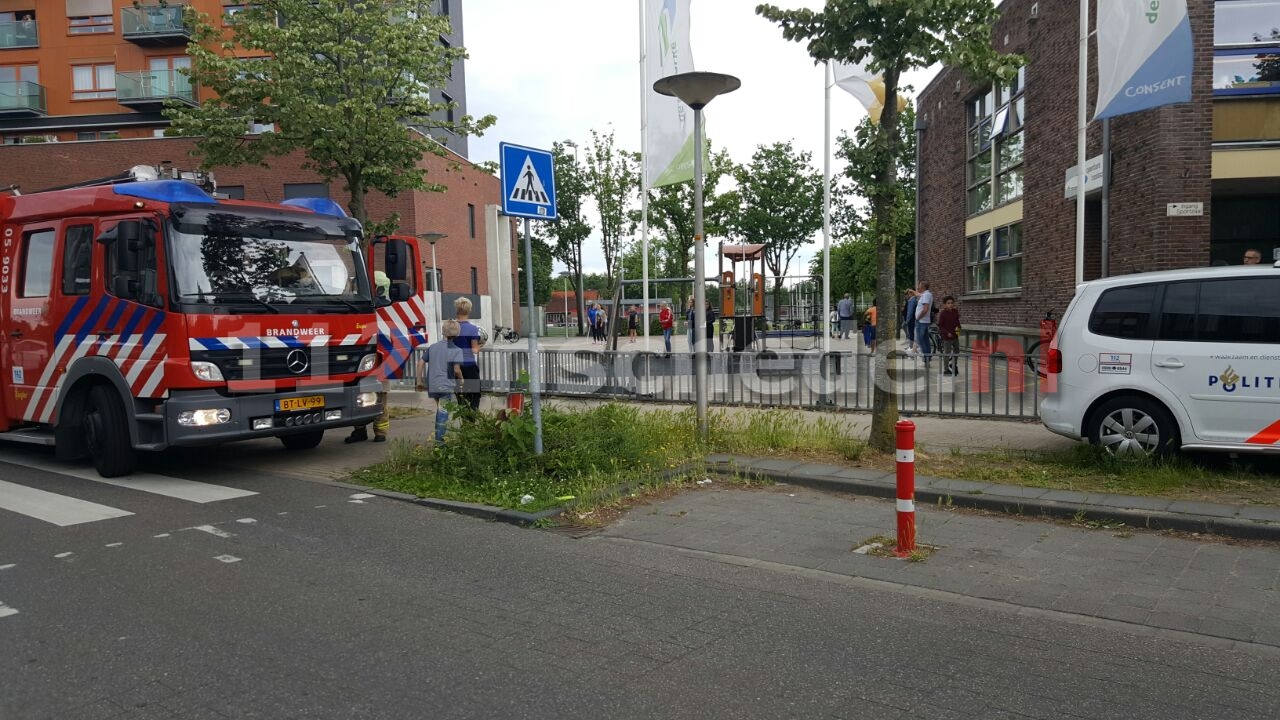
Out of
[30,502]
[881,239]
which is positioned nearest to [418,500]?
[30,502]

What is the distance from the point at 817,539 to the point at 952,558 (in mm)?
950

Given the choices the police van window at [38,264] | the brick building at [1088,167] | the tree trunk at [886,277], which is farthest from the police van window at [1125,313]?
the police van window at [38,264]

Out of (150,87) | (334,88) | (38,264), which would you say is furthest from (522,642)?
(150,87)

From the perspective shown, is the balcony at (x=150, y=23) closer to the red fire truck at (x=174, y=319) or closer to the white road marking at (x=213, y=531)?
the red fire truck at (x=174, y=319)

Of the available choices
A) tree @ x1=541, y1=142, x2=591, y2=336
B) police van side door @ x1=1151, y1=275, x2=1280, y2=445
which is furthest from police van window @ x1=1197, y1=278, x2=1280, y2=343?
tree @ x1=541, y1=142, x2=591, y2=336

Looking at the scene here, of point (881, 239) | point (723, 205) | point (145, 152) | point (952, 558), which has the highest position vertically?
point (145, 152)

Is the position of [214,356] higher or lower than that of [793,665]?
higher

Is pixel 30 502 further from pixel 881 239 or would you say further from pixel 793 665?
pixel 881 239

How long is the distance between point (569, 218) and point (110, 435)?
4223cm

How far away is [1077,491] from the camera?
22.8 feet

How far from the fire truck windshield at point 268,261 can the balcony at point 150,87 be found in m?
36.5

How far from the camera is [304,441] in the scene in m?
10.6

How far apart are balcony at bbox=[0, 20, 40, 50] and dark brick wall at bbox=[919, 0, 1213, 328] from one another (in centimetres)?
4225

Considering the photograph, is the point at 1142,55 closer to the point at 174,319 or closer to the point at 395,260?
the point at 395,260
